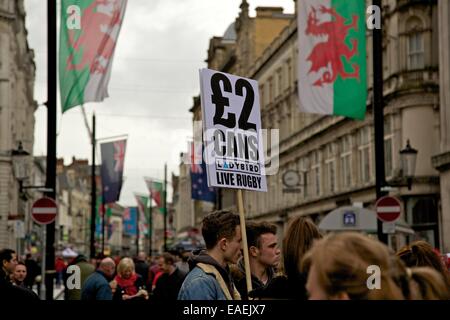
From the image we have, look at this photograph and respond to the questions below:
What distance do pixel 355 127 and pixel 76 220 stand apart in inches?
5528

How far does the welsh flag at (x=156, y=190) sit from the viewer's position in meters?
57.5

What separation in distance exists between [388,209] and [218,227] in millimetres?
10922

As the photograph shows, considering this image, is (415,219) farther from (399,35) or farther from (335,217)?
(335,217)

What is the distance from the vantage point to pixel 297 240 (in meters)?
5.79

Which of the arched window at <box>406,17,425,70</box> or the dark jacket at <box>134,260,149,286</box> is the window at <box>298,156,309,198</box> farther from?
the dark jacket at <box>134,260,149,286</box>

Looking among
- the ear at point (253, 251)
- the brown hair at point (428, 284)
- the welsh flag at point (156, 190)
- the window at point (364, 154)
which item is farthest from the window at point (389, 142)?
the brown hair at point (428, 284)

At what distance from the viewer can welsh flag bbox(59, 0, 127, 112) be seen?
54.8ft

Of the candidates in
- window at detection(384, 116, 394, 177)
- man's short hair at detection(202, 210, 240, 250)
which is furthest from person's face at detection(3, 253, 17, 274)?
window at detection(384, 116, 394, 177)

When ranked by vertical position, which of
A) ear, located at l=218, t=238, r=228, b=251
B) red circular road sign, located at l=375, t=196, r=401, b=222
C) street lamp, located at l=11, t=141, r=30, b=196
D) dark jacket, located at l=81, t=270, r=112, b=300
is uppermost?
street lamp, located at l=11, t=141, r=30, b=196

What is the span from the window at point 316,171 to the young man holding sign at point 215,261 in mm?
44814

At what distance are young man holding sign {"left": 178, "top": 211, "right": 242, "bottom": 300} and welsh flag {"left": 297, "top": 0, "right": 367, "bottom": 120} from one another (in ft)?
39.4

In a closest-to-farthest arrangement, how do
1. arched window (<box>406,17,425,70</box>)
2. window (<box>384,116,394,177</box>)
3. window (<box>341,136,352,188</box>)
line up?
arched window (<box>406,17,425,70</box>) < window (<box>384,116,394,177</box>) < window (<box>341,136,352,188</box>)

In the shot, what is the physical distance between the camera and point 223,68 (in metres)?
86.8

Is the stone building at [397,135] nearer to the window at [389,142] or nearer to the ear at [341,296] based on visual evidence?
the window at [389,142]
